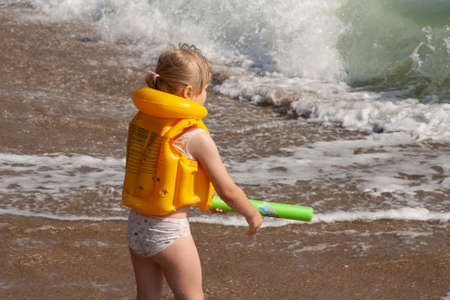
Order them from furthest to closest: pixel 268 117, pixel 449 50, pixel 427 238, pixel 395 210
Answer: pixel 449 50, pixel 268 117, pixel 395 210, pixel 427 238

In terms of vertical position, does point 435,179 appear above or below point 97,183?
above

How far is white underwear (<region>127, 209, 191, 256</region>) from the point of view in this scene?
2.51 m

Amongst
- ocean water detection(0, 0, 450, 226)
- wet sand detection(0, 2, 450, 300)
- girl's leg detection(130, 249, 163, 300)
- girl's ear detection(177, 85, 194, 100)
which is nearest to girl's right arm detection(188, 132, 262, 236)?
girl's ear detection(177, 85, 194, 100)

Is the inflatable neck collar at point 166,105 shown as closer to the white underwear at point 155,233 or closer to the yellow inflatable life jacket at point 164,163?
the yellow inflatable life jacket at point 164,163

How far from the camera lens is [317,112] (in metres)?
7.30

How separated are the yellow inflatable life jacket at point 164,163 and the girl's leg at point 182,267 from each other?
0.16 m

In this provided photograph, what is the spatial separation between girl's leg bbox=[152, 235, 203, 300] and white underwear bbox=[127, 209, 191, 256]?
0.07ft

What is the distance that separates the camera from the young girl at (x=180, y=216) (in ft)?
8.06

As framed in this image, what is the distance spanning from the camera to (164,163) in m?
2.44

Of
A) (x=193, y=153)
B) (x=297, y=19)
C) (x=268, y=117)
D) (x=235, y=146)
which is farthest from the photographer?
(x=297, y=19)

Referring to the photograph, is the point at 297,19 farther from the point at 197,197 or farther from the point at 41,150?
the point at 197,197

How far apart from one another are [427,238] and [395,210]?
1.65ft

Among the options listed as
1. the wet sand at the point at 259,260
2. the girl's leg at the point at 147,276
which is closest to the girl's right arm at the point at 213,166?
the girl's leg at the point at 147,276

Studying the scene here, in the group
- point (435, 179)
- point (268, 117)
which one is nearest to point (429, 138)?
point (435, 179)
